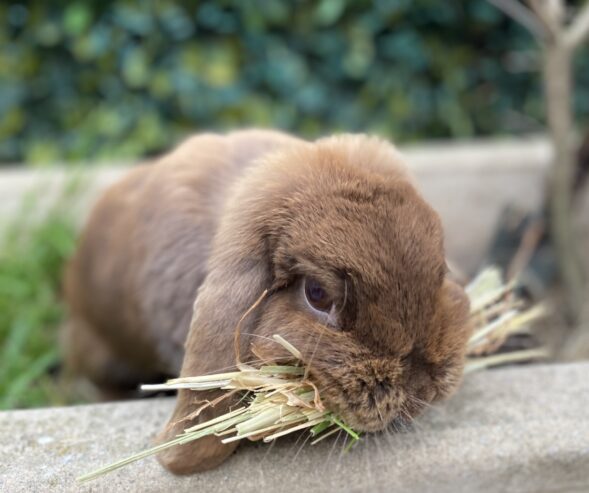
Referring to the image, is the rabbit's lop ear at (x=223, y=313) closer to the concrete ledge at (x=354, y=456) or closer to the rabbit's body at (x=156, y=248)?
the concrete ledge at (x=354, y=456)

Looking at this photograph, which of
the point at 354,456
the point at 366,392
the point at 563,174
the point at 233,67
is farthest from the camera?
the point at 233,67

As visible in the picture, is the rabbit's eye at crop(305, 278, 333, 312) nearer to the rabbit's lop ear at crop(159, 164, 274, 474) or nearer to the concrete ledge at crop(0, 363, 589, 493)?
the rabbit's lop ear at crop(159, 164, 274, 474)

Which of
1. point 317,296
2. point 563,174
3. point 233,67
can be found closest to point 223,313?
point 317,296

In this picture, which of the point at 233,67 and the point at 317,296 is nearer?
the point at 317,296

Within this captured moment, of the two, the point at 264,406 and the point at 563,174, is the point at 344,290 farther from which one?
the point at 563,174

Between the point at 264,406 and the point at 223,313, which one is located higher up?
the point at 223,313

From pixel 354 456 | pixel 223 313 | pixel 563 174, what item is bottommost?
pixel 354 456

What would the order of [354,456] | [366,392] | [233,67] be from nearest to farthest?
1. [366,392]
2. [354,456]
3. [233,67]

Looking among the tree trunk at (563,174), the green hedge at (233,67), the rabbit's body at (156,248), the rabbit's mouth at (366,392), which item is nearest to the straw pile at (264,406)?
the rabbit's mouth at (366,392)
